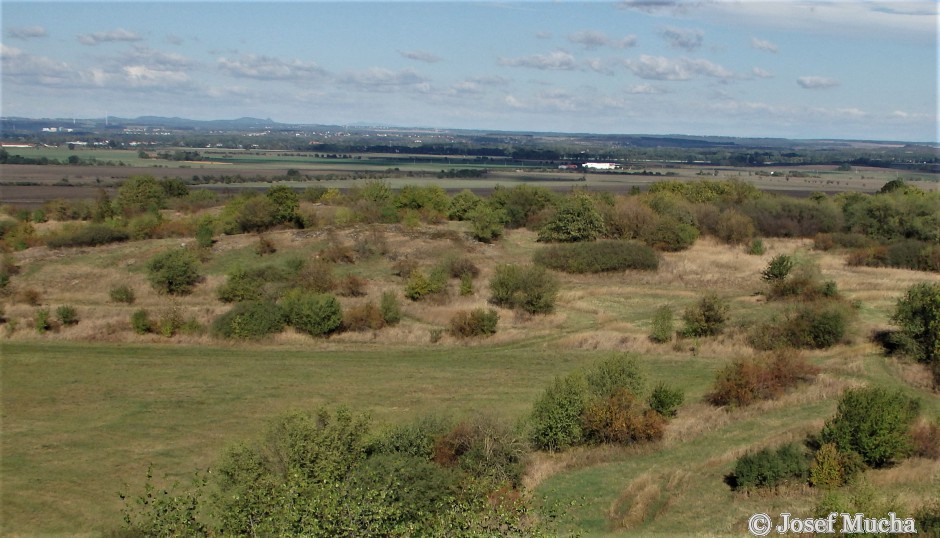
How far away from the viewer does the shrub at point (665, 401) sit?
84.6 feet

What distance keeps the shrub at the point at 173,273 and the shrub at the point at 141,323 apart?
19.0 feet

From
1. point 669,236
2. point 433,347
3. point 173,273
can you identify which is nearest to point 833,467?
point 433,347

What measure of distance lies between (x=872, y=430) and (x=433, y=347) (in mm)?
19823

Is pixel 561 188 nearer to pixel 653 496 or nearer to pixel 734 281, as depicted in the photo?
pixel 734 281

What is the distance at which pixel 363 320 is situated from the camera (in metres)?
38.7

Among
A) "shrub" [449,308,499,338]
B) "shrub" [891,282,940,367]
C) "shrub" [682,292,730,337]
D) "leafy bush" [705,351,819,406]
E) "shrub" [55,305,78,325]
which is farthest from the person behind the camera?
"shrub" [55,305,78,325]

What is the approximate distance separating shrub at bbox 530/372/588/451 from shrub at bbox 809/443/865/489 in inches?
250

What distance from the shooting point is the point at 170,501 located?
531 inches

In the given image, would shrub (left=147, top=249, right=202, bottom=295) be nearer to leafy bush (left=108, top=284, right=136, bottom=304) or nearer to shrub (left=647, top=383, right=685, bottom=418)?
leafy bush (left=108, top=284, right=136, bottom=304)

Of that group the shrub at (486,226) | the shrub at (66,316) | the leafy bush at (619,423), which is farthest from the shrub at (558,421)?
the shrub at (486,226)

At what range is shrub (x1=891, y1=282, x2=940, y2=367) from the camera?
3072 cm

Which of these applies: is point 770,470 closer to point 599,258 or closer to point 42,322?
point 599,258

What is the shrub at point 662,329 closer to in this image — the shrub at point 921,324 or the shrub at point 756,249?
the shrub at point 921,324

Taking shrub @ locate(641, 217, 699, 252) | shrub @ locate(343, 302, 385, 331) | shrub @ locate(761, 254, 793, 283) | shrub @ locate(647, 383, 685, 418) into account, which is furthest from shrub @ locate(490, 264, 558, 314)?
shrub @ locate(641, 217, 699, 252)
